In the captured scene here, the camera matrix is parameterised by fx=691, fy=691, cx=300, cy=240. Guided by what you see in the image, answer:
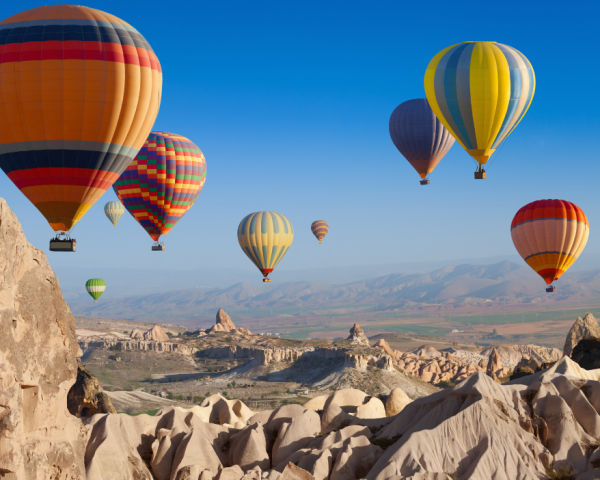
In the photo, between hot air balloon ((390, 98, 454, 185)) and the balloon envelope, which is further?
the balloon envelope

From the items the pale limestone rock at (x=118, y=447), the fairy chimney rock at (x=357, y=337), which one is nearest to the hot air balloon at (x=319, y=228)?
the fairy chimney rock at (x=357, y=337)

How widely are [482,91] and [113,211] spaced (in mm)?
78032

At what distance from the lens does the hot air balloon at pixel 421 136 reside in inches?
2761

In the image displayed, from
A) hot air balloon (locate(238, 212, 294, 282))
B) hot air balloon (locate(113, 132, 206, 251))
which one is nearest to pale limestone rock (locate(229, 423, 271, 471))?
hot air balloon (locate(113, 132, 206, 251))

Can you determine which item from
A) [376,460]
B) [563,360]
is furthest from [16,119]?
[563,360]

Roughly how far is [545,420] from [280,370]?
96.0 m

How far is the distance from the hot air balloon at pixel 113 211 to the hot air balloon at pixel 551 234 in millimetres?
70031

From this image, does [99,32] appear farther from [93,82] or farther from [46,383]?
[46,383]

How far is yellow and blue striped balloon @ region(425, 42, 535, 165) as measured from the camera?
49.4m

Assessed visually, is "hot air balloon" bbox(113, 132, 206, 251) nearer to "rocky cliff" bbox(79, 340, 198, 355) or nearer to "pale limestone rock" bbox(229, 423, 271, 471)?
"pale limestone rock" bbox(229, 423, 271, 471)

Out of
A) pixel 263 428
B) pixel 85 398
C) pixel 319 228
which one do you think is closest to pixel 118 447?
pixel 263 428

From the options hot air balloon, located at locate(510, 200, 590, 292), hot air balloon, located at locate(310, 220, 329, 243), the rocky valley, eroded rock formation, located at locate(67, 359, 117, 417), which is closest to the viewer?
the rocky valley

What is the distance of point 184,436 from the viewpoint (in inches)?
1246

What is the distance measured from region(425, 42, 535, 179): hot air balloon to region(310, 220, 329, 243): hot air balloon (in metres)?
92.2
